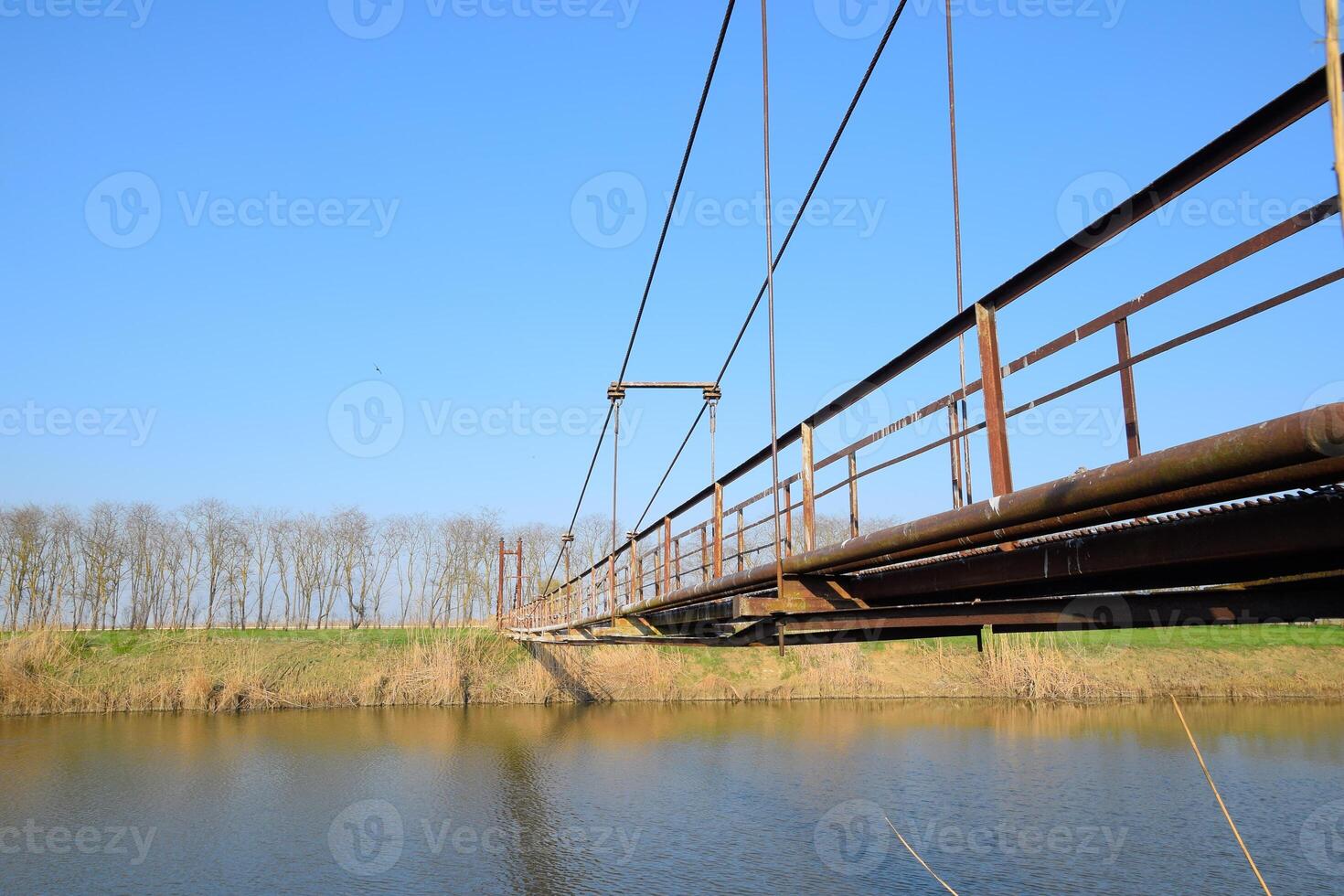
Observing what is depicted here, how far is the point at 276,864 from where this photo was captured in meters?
16.6

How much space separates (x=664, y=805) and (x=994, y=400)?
17.5 m

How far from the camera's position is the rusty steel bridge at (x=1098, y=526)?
299cm

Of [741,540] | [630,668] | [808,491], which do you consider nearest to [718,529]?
[741,540]

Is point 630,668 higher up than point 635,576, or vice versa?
point 635,576

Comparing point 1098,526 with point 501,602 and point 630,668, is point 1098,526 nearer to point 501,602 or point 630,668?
point 630,668

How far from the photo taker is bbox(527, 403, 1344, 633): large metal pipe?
2596mm

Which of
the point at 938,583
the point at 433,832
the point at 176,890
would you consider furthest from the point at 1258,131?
the point at 433,832

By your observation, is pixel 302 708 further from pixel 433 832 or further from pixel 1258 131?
pixel 1258 131

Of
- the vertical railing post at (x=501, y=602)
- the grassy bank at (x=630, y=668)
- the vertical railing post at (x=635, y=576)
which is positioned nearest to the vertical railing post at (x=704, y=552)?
the vertical railing post at (x=635, y=576)

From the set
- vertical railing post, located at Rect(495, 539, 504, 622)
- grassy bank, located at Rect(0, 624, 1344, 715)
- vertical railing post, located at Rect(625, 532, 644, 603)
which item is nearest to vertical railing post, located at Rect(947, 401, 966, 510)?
vertical railing post, located at Rect(625, 532, 644, 603)

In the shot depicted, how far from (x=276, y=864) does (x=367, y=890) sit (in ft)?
8.59

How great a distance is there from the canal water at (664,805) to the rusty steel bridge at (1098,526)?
898 cm

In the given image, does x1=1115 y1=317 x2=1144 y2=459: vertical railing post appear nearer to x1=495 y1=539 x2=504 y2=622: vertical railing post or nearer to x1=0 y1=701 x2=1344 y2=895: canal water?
x1=0 y1=701 x2=1344 y2=895: canal water

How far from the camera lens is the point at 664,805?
66.1 ft
